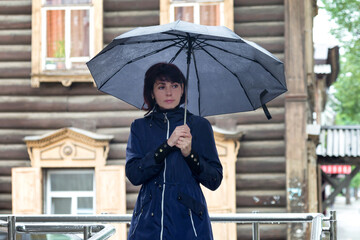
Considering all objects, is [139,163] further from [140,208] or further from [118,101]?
[118,101]

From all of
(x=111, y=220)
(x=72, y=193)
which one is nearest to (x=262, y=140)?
(x=72, y=193)

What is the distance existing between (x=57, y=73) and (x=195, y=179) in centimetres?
750

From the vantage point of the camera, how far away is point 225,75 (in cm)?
465

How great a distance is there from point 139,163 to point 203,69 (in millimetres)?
1036

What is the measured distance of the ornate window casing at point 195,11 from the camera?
1094cm

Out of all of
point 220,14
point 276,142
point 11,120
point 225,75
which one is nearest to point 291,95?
point 276,142

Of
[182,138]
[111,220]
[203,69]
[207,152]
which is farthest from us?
[111,220]

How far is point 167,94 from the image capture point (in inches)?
158

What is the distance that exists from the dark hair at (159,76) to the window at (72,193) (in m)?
7.16

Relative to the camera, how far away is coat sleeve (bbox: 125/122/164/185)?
148 inches

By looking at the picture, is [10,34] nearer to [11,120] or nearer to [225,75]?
[11,120]

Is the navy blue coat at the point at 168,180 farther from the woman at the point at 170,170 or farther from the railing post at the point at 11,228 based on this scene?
the railing post at the point at 11,228

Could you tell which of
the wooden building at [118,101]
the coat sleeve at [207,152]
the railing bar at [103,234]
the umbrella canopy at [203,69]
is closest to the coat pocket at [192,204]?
the coat sleeve at [207,152]

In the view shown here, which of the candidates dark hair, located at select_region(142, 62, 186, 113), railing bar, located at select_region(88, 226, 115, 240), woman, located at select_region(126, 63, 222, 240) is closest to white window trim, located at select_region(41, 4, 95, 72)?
railing bar, located at select_region(88, 226, 115, 240)
